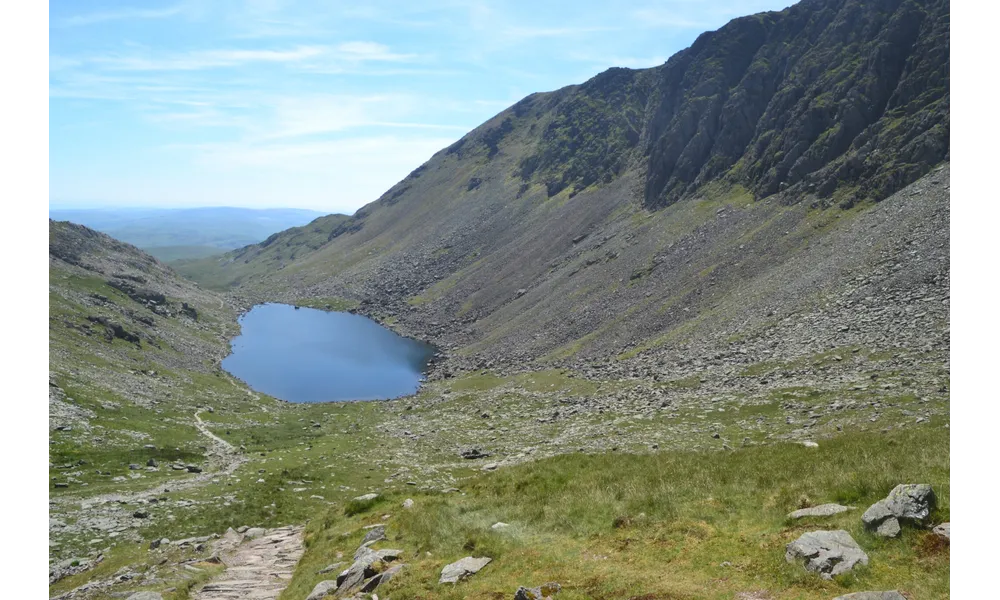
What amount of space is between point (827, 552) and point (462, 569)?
9.24m

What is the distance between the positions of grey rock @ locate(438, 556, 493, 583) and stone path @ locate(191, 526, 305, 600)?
7422mm

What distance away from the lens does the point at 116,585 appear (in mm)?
25047

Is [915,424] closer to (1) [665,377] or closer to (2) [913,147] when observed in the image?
(1) [665,377]

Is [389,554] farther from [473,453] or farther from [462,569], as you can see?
[473,453]

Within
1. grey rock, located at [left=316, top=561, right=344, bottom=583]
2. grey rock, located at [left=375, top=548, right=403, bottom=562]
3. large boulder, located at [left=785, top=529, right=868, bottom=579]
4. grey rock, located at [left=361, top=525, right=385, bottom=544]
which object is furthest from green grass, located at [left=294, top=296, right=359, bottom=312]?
large boulder, located at [left=785, top=529, right=868, bottom=579]

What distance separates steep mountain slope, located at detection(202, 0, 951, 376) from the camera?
270 feet

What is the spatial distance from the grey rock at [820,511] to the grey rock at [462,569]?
8306mm

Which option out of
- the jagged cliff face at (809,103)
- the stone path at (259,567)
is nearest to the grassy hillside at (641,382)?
the jagged cliff face at (809,103)

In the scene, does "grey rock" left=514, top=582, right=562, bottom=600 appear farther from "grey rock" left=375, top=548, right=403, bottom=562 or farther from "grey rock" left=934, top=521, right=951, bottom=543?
"grey rock" left=934, top=521, right=951, bottom=543

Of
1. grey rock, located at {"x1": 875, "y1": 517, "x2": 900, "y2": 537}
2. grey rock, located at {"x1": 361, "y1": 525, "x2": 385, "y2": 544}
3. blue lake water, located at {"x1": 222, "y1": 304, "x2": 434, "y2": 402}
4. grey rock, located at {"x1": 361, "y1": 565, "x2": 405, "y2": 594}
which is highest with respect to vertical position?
grey rock, located at {"x1": 875, "y1": 517, "x2": 900, "y2": 537}

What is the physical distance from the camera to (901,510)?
1409cm
